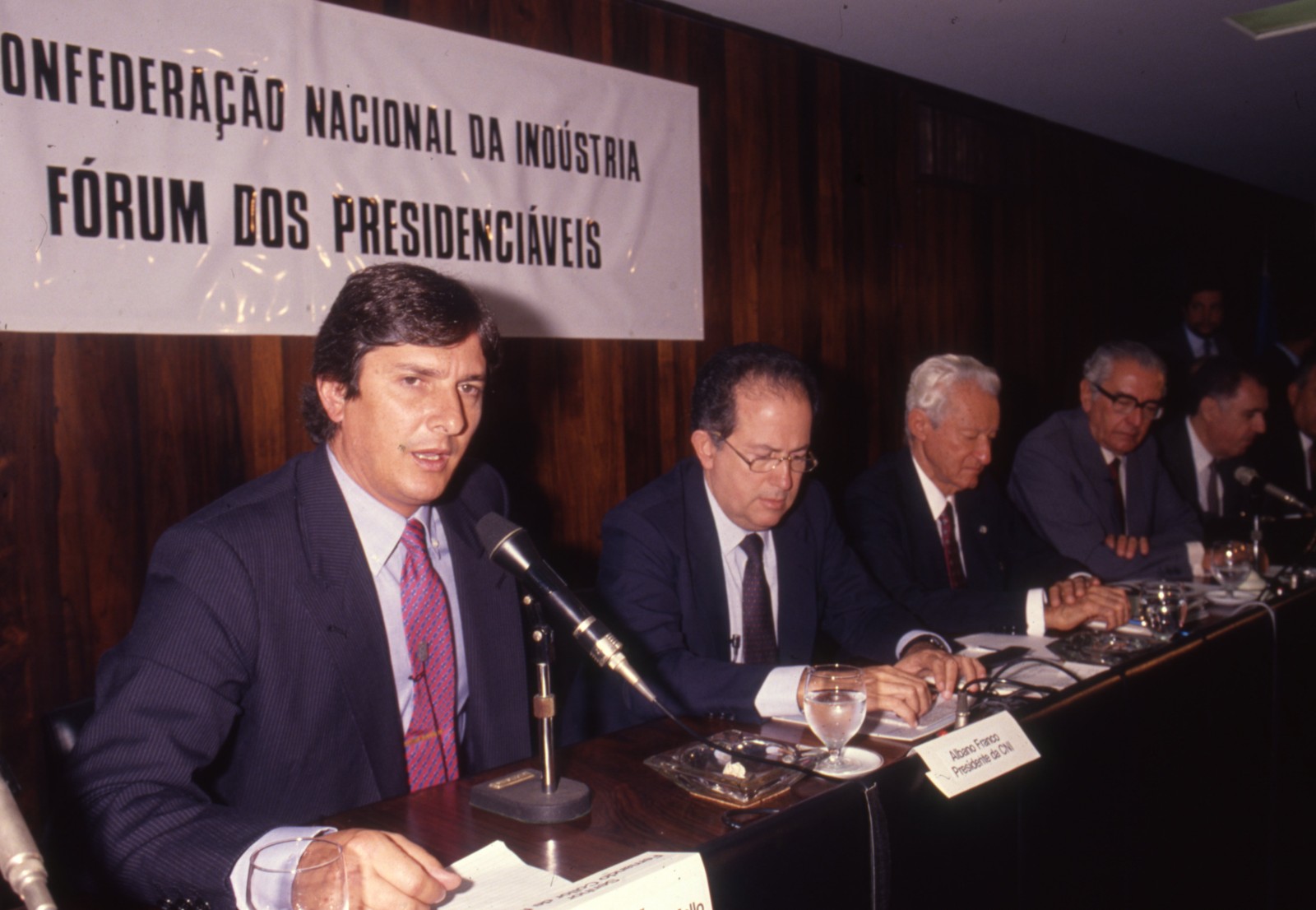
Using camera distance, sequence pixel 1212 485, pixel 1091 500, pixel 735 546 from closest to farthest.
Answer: pixel 735 546
pixel 1091 500
pixel 1212 485

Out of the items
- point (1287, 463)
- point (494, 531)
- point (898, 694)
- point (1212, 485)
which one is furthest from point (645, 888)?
point (1287, 463)

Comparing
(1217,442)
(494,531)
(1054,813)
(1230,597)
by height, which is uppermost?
(494,531)

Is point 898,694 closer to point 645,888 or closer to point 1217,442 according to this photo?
point 645,888

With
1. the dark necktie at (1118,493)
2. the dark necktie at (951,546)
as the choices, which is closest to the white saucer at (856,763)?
the dark necktie at (951,546)

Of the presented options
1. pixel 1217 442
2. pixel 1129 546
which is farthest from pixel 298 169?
pixel 1217 442

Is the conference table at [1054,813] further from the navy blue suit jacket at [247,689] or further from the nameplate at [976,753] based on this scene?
the navy blue suit jacket at [247,689]

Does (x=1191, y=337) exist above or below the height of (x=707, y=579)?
above

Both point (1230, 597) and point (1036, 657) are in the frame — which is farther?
point (1230, 597)

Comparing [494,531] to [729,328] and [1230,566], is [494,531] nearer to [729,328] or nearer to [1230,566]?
[1230,566]

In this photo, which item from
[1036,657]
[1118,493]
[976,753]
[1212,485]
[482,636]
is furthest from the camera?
[1212,485]

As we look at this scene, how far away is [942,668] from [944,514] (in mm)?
1317

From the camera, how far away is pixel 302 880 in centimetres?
91

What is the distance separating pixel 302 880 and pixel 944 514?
252 cm

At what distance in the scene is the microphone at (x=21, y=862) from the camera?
627 millimetres
